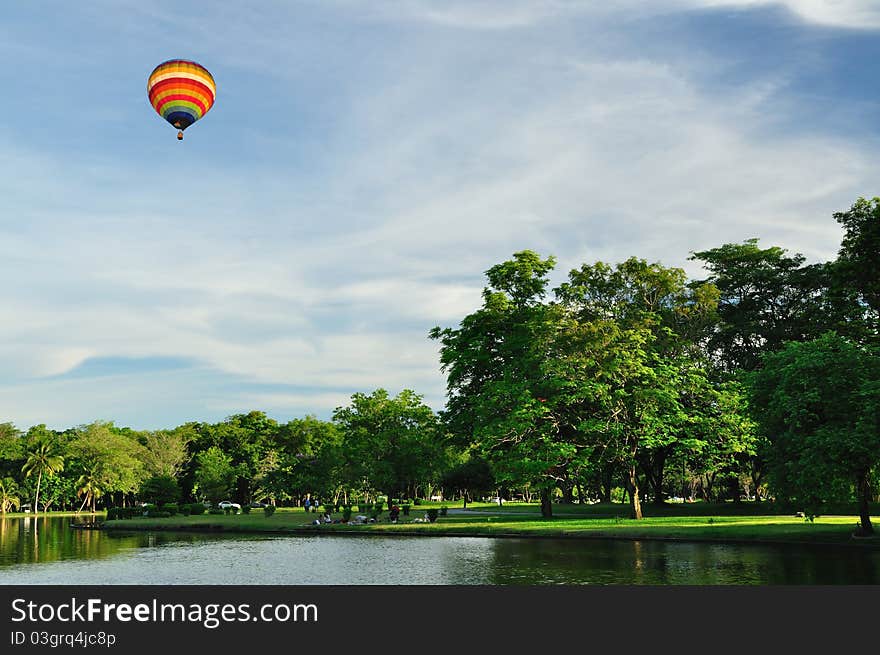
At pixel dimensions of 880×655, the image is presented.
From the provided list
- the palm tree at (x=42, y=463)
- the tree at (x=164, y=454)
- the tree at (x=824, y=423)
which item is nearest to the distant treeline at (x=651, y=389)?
the tree at (x=824, y=423)

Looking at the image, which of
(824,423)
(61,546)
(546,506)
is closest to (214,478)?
(61,546)

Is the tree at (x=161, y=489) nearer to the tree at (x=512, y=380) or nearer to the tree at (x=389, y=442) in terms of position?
the tree at (x=389, y=442)

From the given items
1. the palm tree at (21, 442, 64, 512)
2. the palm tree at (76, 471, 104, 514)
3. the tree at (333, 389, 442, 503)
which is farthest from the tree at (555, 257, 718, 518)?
the palm tree at (21, 442, 64, 512)

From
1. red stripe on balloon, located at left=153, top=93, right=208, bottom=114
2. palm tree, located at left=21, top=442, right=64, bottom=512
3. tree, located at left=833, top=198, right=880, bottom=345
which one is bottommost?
palm tree, located at left=21, top=442, right=64, bottom=512

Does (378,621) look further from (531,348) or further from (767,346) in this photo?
(767,346)

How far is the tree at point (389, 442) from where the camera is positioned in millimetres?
62969

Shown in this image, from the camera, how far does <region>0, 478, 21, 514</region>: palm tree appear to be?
98812 millimetres

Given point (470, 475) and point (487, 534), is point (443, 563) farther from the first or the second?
point (470, 475)

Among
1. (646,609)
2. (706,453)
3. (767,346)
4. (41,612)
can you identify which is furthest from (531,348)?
(41,612)

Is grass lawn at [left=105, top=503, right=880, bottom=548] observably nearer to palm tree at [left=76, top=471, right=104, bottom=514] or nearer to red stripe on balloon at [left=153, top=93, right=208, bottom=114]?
red stripe on balloon at [left=153, top=93, right=208, bottom=114]

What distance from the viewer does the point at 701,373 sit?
158 feet

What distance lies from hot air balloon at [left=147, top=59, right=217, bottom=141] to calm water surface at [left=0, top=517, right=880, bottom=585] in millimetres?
21141

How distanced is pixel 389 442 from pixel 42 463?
62.3 metres

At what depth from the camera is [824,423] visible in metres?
31.2
